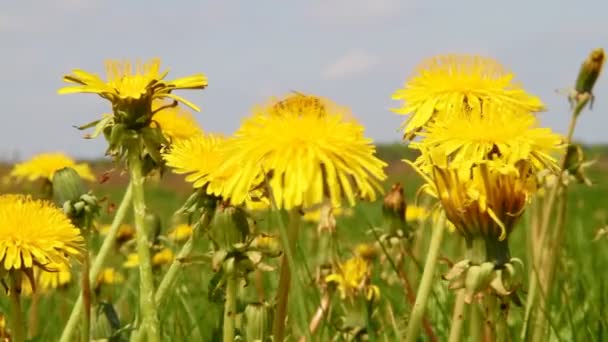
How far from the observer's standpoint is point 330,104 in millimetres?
1031

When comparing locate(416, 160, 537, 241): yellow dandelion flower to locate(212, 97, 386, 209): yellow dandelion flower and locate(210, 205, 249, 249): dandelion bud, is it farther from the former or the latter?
locate(210, 205, 249, 249): dandelion bud

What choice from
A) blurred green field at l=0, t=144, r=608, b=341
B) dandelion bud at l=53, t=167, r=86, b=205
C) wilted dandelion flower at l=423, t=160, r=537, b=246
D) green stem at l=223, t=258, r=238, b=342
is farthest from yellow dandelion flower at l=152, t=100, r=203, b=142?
wilted dandelion flower at l=423, t=160, r=537, b=246

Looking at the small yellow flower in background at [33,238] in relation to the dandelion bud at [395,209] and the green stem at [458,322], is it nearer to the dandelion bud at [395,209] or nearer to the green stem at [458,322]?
the green stem at [458,322]

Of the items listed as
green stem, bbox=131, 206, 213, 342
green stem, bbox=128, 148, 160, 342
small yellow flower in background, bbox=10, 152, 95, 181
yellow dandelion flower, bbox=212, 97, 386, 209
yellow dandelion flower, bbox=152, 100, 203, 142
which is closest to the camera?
yellow dandelion flower, bbox=212, 97, 386, 209

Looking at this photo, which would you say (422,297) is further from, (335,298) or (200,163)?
(335,298)

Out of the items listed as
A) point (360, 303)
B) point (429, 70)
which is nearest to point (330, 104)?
point (429, 70)

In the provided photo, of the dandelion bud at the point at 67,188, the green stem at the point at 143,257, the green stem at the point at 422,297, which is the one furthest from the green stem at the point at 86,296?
the dandelion bud at the point at 67,188

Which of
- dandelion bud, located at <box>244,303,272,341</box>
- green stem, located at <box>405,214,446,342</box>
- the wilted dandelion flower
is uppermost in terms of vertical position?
the wilted dandelion flower

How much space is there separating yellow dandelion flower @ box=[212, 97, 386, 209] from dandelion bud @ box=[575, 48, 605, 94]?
0.44 m

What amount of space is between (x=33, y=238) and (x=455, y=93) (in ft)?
2.03

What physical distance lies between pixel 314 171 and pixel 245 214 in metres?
0.20

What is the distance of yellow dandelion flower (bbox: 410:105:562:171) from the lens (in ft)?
3.51

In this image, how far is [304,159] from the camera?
36.6 inches

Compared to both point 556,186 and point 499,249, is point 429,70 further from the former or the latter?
point 499,249
